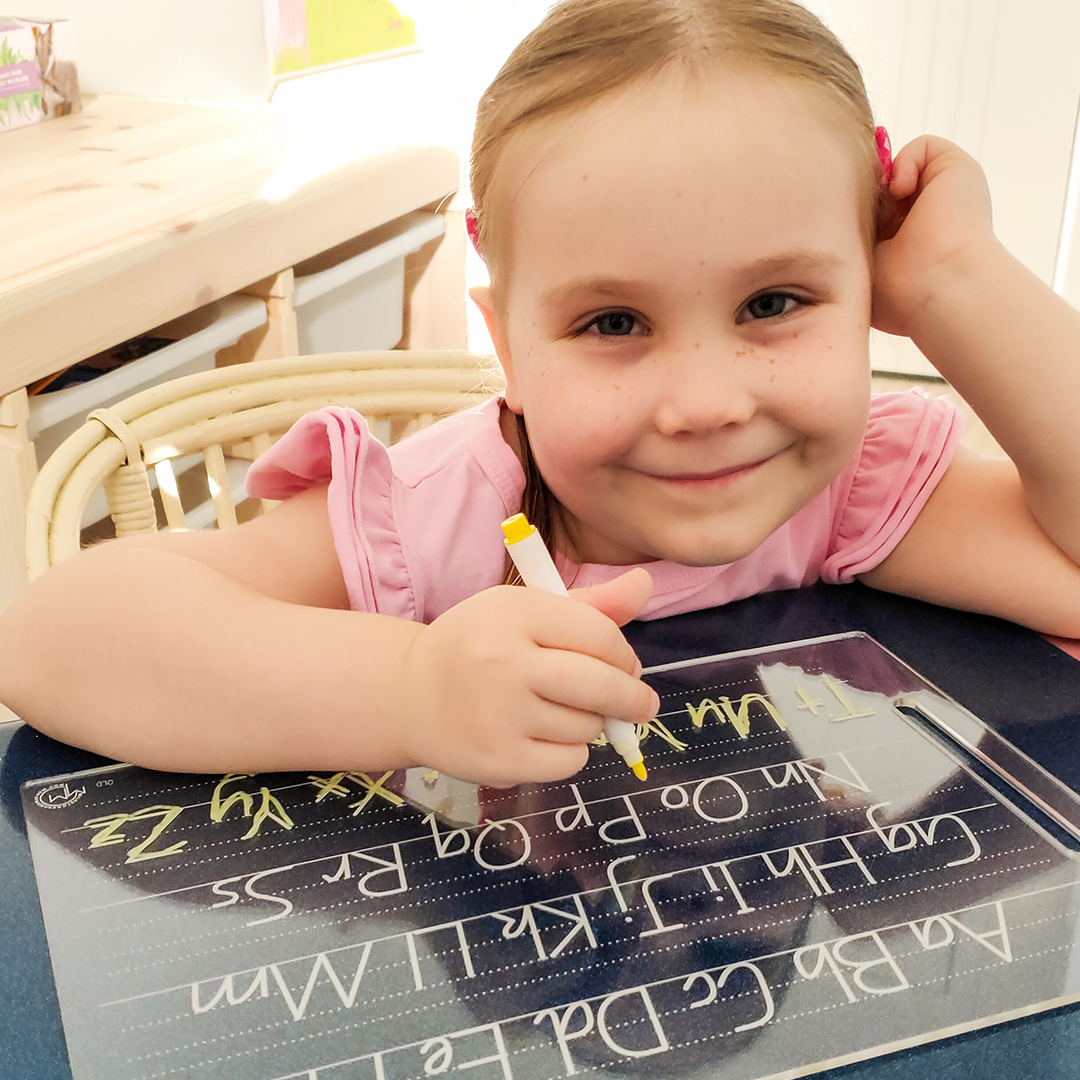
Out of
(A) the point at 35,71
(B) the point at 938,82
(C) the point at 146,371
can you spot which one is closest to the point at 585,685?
(C) the point at 146,371

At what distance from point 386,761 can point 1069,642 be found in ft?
1.34

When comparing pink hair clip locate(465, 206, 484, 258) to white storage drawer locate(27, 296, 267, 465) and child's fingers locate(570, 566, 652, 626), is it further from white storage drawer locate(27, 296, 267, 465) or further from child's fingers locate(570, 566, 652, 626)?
→ white storage drawer locate(27, 296, 267, 465)

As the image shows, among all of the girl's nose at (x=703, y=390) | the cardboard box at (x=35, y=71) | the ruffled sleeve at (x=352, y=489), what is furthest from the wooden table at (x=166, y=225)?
the girl's nose at (x=703, y=390)

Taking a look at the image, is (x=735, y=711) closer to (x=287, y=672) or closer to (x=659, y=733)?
(x=659, y=733)

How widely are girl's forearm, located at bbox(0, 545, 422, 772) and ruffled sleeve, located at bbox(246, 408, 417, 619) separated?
8 centimetres

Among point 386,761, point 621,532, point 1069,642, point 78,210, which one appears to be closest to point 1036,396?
point 1069,642

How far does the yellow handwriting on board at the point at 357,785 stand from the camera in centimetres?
51

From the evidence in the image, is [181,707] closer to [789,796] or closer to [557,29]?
[789,796]

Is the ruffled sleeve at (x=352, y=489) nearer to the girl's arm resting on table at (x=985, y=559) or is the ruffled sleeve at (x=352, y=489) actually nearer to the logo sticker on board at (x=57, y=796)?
the logo sticker on board at (x=57, y=796)

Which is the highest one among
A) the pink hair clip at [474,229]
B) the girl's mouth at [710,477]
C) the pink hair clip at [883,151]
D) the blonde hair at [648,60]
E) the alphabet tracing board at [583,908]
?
the blonde hair at [648,60]

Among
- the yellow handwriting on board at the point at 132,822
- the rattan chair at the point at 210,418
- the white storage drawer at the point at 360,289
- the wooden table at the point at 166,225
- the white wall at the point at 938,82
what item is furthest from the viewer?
the white wall at the point at 938,82

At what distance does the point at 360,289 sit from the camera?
1.78 m

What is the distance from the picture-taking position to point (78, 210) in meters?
1.28

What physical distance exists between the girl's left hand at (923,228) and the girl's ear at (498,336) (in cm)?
24
